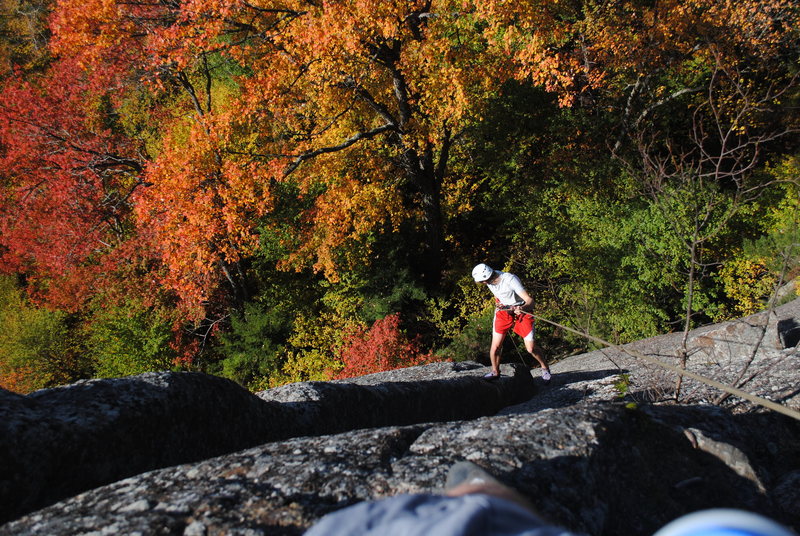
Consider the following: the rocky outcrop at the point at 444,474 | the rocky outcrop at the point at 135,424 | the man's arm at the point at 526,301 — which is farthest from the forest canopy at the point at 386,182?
the rocky outcrop at the point at 444,474

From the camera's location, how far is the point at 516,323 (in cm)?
740

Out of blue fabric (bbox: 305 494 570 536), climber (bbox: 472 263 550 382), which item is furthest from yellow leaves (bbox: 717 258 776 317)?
blue fabric (bbox: 305 494 570 536)

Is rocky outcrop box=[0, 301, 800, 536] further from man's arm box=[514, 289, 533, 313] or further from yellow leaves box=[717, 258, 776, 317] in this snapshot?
yellow leaves box=[717, 258, 776, 317]

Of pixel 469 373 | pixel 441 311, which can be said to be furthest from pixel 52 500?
pixel 441 311

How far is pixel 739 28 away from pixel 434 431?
52.4ft

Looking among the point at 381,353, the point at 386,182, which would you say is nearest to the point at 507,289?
the point at 381,353

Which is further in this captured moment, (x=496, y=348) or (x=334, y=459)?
(x=496, y=348)

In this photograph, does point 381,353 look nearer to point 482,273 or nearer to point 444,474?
point 482,273

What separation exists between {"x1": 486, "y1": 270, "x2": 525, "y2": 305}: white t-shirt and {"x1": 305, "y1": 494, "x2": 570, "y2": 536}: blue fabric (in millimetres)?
5695

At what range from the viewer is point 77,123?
62.2ft

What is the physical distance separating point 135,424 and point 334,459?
4.48ft

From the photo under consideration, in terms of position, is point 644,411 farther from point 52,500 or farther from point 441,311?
point 441,311

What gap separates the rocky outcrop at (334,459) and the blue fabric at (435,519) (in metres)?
0.80

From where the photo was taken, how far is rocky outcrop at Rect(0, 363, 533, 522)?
8.70 feet
